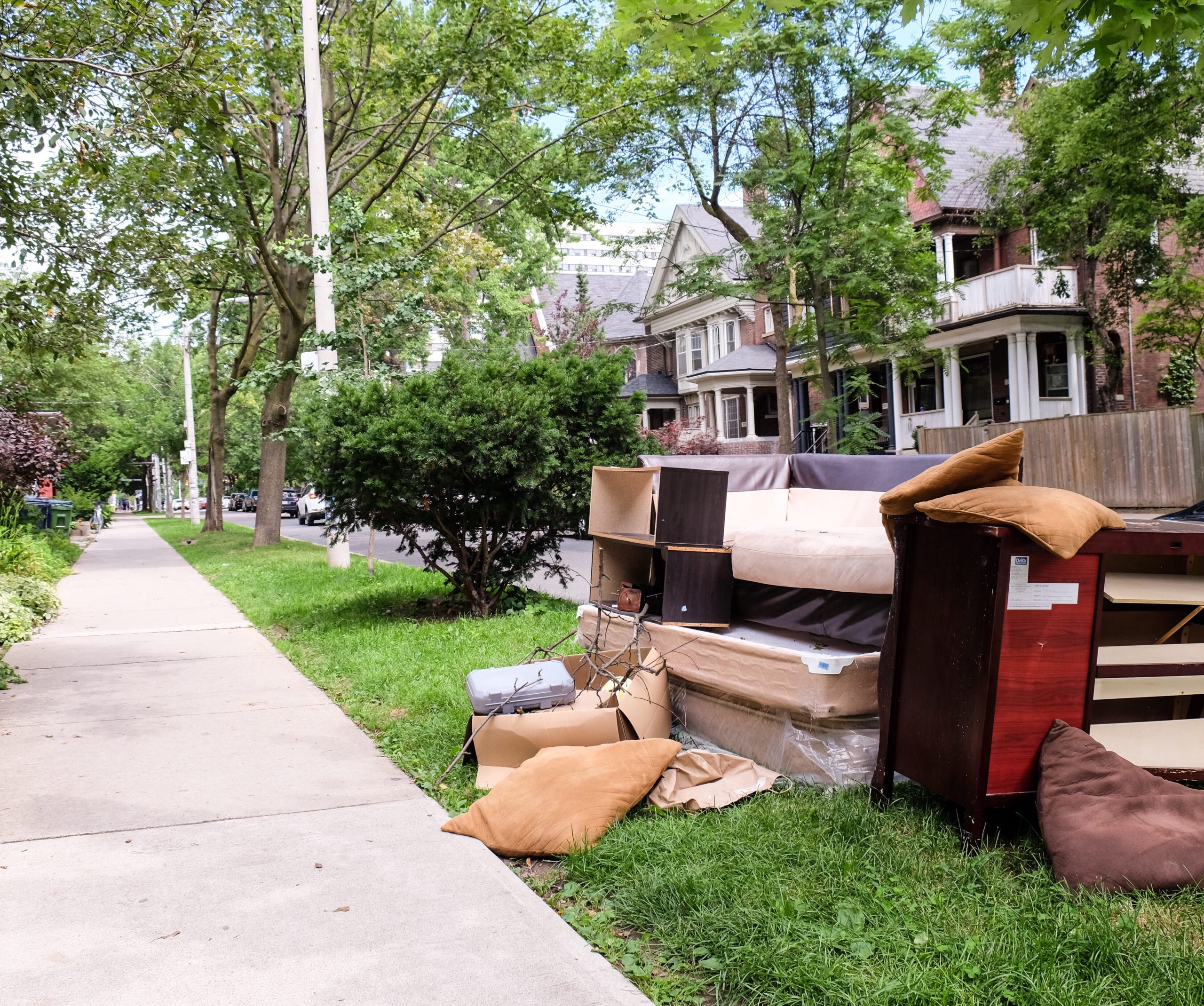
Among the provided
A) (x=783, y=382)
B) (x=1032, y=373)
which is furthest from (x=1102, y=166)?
(x=1032, y=373)

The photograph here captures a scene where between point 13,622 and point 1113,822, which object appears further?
point 13,622

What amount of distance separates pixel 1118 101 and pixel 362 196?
14.0 meters

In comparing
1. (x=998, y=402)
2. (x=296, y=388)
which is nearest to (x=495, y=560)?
(x=998, y=402)

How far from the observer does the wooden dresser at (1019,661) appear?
352 centimetres

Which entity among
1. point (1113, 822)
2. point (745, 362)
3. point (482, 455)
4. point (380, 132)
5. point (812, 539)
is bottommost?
point (1113, 822)

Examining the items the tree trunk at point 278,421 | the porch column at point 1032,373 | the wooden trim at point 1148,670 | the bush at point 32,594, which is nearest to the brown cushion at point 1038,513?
the wooden trim at point 1148,670

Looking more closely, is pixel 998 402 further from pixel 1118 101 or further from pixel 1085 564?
pixel 1085 564

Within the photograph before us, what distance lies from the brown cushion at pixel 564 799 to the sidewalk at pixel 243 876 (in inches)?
4.9

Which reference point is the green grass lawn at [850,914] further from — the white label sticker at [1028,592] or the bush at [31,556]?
the bush at [31,556]

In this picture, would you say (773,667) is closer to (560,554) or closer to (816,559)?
(816,559)

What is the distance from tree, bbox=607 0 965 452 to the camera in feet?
60.5

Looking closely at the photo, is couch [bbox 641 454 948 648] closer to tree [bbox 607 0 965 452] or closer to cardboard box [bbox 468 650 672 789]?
cardboard box [bbox 468 650 672 789]

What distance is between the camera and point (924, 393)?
30594 millimetres

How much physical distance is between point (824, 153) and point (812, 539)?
16329 millimetres
